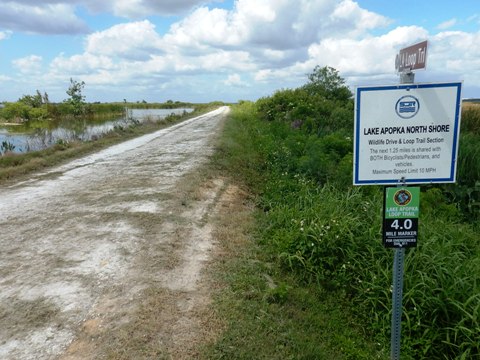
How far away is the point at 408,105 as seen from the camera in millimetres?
2402

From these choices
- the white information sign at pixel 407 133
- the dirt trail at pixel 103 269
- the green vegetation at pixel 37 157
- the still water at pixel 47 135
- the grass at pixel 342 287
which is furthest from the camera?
the still water at pixel 47 135

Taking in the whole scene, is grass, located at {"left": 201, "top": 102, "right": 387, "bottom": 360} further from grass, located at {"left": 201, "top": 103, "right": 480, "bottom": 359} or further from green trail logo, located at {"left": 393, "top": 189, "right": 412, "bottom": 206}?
green trail logo, located at {"left": 393, "top": 189, "right": 412, "bottom": 206}

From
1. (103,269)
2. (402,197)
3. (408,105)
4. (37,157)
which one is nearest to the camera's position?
(408,105)

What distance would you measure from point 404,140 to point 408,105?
0.75ft

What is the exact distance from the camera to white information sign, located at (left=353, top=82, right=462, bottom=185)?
2396 mm

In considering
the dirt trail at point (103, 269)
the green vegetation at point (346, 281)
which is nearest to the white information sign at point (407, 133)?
the green vegetation at point (346, 281)

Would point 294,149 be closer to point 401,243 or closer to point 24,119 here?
point 401,243

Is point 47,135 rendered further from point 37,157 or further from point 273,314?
point 273,314

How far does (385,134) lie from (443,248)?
92.9 inches

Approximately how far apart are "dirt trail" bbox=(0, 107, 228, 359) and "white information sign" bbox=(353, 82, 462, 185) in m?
1.86

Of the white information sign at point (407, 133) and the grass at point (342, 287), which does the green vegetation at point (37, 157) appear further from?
the white information sign at point (407, 133)

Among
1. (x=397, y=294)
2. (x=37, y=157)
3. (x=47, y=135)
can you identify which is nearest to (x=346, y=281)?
(x=397, y=294)

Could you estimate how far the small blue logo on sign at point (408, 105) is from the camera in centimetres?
240

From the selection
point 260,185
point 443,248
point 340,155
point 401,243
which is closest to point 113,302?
point 401,243
